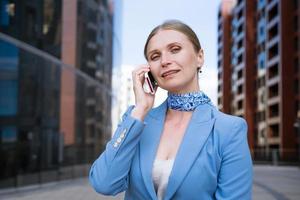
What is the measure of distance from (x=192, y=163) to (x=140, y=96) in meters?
0.39

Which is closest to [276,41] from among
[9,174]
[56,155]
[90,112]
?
[90,112]

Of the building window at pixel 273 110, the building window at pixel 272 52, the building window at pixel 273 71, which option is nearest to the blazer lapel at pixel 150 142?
the building window at pixel 273 110

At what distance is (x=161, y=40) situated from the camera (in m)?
2.08

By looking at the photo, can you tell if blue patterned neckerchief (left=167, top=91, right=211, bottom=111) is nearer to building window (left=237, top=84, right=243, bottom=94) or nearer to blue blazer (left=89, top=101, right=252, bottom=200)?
blue blazer (left=89, top=101, right=252, bottom=200)

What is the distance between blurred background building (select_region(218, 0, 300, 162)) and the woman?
49971 mm

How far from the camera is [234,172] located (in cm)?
194

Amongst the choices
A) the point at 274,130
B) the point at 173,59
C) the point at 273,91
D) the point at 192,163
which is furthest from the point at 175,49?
the point at 273,91

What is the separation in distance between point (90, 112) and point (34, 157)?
31.6 feet

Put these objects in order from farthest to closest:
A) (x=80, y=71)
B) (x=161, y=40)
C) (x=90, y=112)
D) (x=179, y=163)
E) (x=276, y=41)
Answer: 1. (x=276, y=41)
2. (x=90, y=112)
3. (x=80, y=71)
4. (x=161, y=40)
5. (x=179, y=163)

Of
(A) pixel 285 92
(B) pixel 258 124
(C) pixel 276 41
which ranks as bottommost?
(B) pixel 258 124

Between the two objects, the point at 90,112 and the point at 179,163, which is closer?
the point at 179,163

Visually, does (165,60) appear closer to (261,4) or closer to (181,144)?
(181,144)

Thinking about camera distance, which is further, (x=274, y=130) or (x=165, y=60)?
(x=274, y=130)

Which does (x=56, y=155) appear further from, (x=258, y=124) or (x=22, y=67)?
(x=258, y=124)
